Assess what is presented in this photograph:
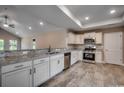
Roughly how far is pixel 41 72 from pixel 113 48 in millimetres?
4564

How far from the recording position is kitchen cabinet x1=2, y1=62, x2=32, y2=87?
4.61 ft

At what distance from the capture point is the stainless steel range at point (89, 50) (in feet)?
17.1

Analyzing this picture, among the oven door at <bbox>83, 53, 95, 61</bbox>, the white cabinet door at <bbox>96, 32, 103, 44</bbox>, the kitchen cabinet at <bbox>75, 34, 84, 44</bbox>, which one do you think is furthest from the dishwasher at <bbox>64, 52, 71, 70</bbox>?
the white cabinet door at <bbox>96, 32, 103, 44</bbox>

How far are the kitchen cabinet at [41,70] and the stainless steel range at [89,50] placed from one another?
11.8 feet

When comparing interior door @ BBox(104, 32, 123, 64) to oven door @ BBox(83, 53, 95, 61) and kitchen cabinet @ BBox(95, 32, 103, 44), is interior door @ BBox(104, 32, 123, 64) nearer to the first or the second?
kitchen cabinet @ BBox(95, 32, 103, 44)

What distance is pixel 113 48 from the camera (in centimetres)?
492

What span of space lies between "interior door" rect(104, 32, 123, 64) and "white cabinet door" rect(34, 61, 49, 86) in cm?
423

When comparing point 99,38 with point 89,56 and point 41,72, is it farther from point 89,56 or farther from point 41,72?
point 41,72

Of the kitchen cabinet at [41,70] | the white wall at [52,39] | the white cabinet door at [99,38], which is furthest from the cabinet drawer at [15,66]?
the white cabinet door at [99,38]

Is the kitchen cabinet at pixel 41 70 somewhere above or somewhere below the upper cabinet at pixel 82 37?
below

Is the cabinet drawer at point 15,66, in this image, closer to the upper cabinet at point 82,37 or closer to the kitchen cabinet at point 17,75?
the kitchen cabinet at point 17,75

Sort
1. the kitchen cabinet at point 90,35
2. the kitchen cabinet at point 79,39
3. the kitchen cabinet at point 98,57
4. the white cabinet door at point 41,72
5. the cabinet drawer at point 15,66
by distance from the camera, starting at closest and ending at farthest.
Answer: the cabinet drawer at point 15,66 < the white cabinet door at point 41,72 < the kitchen cabinet at point 98,57 < the kitchen cabinet at point 90,35 < the kitchen cabinet at point 79,39

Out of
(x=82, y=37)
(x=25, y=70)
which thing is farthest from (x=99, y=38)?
(x=25, y=70)
